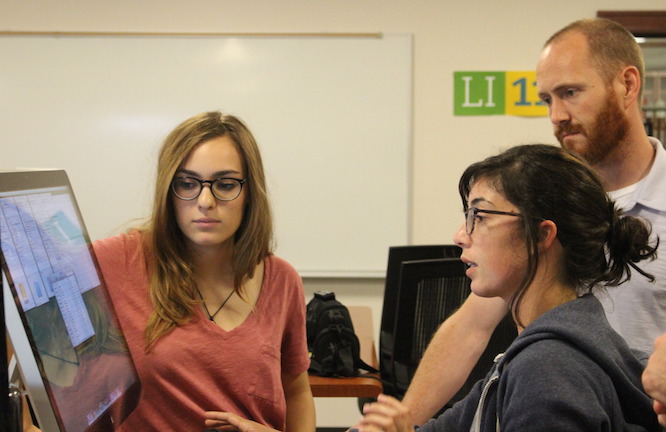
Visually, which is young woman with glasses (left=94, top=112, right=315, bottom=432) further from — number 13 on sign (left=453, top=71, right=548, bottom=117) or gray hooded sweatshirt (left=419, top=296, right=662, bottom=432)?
number 13 on sign (left=453, top=71, right=548, bottom=117)

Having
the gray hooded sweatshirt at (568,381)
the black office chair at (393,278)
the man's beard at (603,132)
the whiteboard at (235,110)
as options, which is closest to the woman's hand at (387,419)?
the gray hooded sweatshirt at (568,381)

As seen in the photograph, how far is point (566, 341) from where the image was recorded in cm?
97

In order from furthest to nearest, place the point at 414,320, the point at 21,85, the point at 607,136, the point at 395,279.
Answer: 1. the point at 21,85
2. the point at 395,279
3. the point at 414,320
4. the point at 607,136

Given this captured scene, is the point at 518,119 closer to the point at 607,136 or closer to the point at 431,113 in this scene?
the point at 431,113

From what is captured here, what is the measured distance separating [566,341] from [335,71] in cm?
300

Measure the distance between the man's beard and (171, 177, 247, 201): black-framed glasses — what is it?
846 mm

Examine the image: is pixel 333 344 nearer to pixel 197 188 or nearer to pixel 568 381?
pixel 197 188

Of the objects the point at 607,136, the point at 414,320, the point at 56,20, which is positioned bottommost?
the point at 414,320

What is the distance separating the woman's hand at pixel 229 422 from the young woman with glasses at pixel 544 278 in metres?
0.29

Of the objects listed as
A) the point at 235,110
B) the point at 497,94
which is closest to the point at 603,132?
the point at 497,94

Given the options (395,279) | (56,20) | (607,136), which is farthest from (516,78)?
(56,20)

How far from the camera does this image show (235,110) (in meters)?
3.79

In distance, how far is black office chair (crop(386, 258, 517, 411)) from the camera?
2051 millimetres

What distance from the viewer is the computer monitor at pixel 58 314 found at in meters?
0.77
